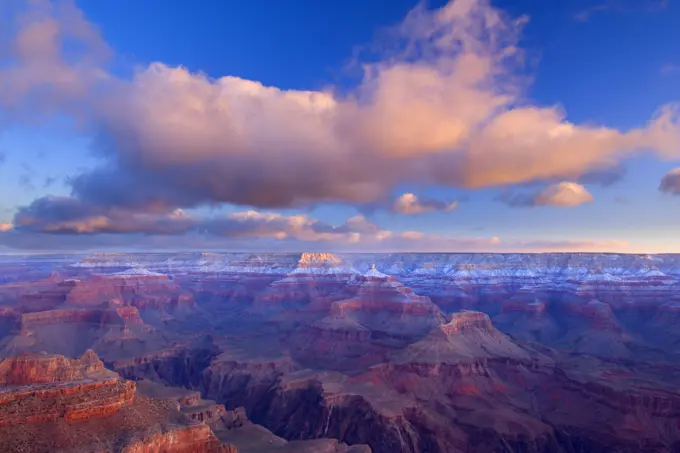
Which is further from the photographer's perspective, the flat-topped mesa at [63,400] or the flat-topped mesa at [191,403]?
the flat-topped mesa at [191,403]

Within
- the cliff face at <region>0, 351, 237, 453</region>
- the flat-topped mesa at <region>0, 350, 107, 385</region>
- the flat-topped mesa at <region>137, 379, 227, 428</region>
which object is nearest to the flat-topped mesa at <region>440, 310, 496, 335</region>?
the flat-topped mesa at <region>137, 379, 227, 428</region>

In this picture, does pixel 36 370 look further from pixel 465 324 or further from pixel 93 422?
pixel 465 324

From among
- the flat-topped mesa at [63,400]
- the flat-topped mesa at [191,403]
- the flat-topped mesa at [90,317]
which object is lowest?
the flat-topped mesa at [191,403]

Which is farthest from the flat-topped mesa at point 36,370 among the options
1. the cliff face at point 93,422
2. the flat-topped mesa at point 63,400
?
the cliff face at point 93,422

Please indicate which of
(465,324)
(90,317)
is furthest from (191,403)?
(90,317)

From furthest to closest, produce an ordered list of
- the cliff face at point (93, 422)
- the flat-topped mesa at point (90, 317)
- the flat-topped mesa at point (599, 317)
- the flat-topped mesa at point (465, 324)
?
1. the flat-topped mesa at point (599, 317)
2. the flat-topped mesa at point (90, 317)
3. the flat-topped mesa at point (465, 324)
4. the cliff face at point (93, 422)

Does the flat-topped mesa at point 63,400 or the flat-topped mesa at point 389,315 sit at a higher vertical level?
the flat-topped mesa at point 63,400

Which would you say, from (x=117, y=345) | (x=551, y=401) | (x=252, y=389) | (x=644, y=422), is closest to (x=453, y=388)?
(x=551, y=401)

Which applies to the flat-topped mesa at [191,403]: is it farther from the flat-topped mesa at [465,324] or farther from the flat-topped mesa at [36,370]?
the flat-topped mesa at [465,324]
